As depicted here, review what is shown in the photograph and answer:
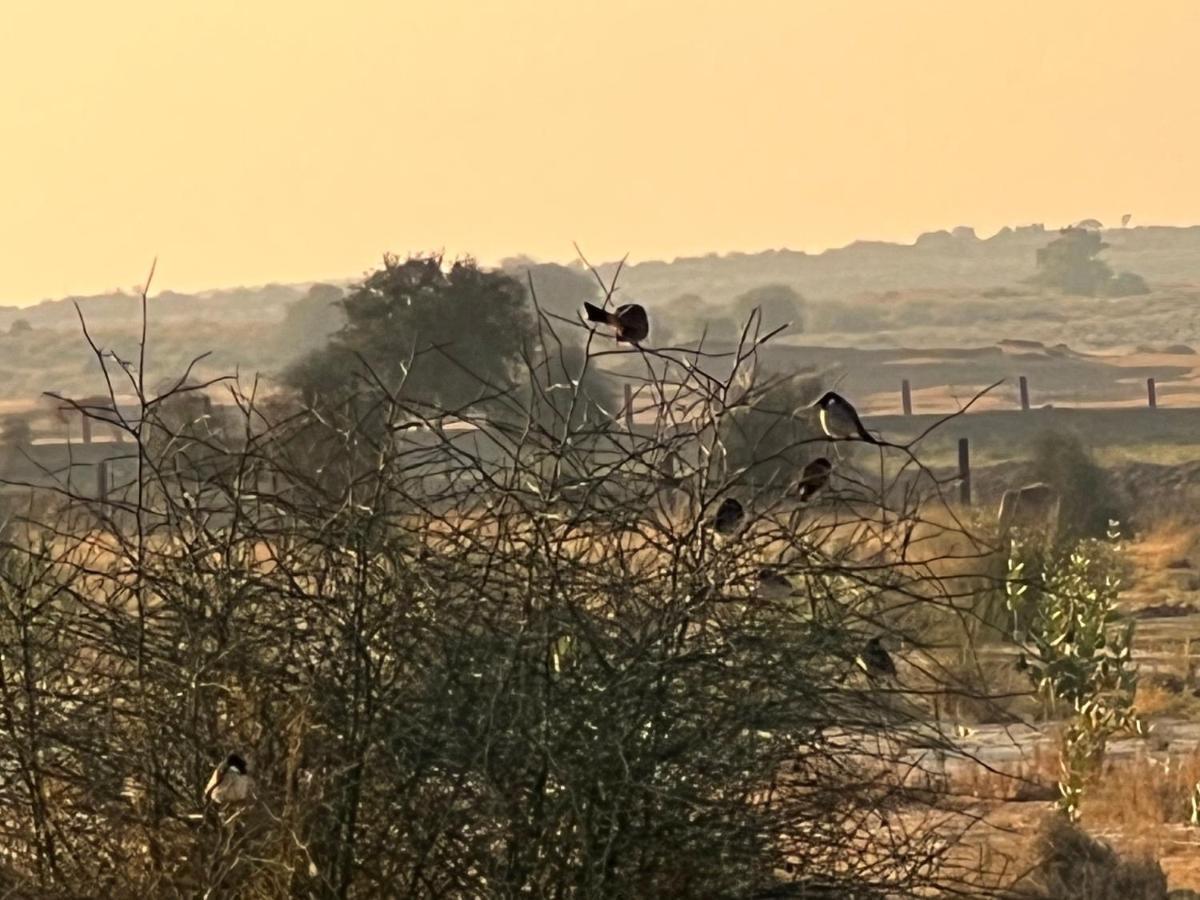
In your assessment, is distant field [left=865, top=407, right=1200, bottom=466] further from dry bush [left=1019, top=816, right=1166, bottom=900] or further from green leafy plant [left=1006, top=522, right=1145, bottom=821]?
dry bush [left=1019, top=816, right=1166, bottom=900]

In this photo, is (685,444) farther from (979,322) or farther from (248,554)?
(979,322)

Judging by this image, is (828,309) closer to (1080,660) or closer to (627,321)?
(1080,660)

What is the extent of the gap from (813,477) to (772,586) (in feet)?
1.07

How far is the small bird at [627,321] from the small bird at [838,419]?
49 cm

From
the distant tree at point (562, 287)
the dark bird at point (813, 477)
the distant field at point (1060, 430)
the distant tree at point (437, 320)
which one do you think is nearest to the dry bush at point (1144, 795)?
the dark bird at point (813, 477)

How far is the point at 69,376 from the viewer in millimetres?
123000

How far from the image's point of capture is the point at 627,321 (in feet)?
21.0

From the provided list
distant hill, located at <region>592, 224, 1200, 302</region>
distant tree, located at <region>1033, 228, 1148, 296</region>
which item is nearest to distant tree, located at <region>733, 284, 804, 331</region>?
distant tree, located at <region>1033, 228, 1148, 296</region>

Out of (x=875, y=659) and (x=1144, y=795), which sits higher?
(x=875, y=659)

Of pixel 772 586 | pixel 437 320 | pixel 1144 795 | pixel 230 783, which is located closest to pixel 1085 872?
pixel 1144 795

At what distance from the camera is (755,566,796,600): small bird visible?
6129 mm

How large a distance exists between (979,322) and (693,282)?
47.8 m

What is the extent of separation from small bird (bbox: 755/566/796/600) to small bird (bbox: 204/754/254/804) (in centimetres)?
125

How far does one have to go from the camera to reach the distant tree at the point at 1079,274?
145500 mm
